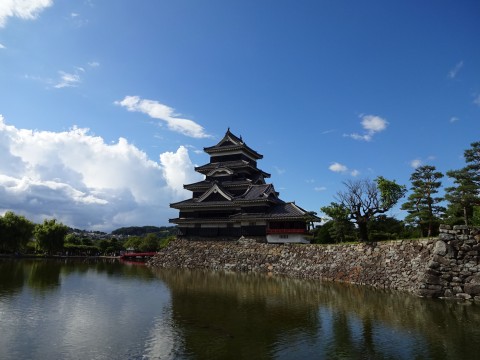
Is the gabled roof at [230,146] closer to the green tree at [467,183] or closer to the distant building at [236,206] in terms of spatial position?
the distant building at [236,206]

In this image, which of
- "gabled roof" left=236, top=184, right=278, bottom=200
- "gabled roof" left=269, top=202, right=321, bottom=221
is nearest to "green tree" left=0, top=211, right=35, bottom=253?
"gabled roof" left=236, top=184, right=278, bottom=200

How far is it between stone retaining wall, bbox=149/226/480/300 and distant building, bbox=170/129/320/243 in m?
1.70

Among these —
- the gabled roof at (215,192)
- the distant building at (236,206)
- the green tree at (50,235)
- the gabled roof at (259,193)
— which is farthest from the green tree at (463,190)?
the green tree at (50,235)

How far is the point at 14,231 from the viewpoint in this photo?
45906 millimetres

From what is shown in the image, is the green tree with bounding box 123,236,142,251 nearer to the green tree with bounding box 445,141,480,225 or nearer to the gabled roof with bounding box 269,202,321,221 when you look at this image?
the gabled roof with bounding box 269,202,321,221

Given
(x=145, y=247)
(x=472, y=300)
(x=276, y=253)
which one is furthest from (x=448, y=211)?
(x=145, y=247)

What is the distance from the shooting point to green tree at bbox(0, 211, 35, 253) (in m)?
45.3

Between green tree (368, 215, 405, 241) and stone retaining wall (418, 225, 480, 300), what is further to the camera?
green tree (368, 215, 405, 241)

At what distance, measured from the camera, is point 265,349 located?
30.2 feet

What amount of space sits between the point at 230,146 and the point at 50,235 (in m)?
29.0

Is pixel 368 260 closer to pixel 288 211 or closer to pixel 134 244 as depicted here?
pixel 288 211

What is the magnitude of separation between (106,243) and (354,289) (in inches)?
2002

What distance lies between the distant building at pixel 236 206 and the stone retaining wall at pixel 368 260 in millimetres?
1697

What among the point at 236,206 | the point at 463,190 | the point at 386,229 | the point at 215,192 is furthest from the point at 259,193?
the point at 463,190
